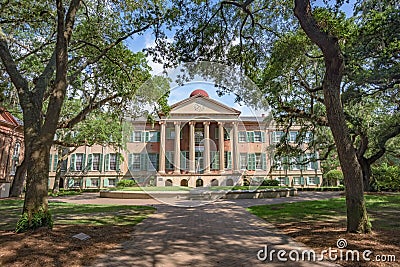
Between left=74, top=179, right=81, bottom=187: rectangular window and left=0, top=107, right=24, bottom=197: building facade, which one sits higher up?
left=0, top=107, right=24, bottom=197: building facade

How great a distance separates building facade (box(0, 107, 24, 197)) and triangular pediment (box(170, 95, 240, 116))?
2538 cm

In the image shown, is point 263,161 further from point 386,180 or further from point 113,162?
point 113,162

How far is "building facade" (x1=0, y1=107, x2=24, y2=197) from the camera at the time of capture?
25.0 metres

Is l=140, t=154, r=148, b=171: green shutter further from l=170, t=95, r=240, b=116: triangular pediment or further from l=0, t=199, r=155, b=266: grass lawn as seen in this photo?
l=0, t=199, r=155, b=266: grass lawn

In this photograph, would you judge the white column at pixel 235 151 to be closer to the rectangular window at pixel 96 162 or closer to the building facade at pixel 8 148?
the building facade at pixel 8 148

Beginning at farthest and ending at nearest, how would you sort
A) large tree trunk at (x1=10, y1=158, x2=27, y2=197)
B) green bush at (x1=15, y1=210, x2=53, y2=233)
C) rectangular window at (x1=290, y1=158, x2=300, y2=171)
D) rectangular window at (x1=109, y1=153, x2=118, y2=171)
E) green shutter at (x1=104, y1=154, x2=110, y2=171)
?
green shutter at (x1=104, y1=154, x2=110, y2=171), rectangular window at (x1=109, y1=153, x2=118, y2=171), large tree trunk at (x1=10, y1=158, x2=27, y2=197), rectangular window at (x1=290, y1=158, x2=300, y2=171), green bush at (x1=15, y1=210, x2=53, y2=233)

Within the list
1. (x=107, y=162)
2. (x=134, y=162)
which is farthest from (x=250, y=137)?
(x=107, y=162)

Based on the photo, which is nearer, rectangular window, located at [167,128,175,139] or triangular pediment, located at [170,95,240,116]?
triangular pediment, located at [170,95,240,116]

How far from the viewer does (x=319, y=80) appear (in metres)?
14.2

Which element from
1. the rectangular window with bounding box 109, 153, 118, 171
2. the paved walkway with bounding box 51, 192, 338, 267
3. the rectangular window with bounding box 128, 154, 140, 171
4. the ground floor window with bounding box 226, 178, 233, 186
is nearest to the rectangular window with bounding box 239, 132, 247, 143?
the ground floor window with bounding box 226, 178, 233, 186

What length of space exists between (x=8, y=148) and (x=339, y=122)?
30363 millimetres

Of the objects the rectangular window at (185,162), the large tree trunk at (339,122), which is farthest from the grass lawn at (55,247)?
the large tree trunk at (339,122)

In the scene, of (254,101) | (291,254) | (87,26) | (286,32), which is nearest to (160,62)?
(87,26)

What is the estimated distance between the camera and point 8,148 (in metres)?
26.3
